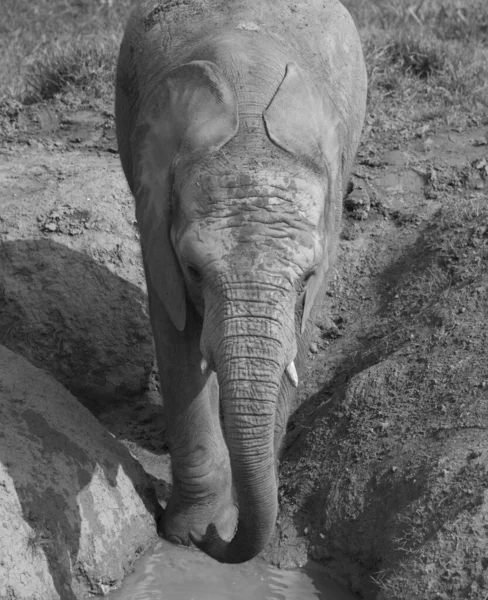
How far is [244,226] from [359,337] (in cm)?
275

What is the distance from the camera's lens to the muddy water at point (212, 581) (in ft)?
17.2

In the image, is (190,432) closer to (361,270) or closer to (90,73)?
(361,270)

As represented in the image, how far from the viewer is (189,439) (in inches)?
217

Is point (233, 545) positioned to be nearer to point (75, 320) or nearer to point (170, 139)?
point (170, 139)

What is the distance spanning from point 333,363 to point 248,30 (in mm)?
2462

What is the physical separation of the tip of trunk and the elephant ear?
35.9 inches

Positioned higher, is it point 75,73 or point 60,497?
point 60,497

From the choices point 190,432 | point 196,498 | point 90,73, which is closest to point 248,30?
point 190,432

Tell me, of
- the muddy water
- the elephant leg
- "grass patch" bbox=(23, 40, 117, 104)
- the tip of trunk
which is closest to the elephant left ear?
the elephant leg

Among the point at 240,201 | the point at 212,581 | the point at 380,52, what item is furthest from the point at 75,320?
the point at 380,52

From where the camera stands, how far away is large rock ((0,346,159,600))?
15.8 ft

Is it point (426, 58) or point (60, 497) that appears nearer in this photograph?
point (60, 497)

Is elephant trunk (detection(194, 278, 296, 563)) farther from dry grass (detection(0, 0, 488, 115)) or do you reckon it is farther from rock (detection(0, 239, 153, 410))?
dry grass (detection(0, 0, 488, 115))

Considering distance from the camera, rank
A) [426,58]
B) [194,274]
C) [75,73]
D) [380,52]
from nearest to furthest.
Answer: [194,274], [75,73], [380,52], [426,58]
